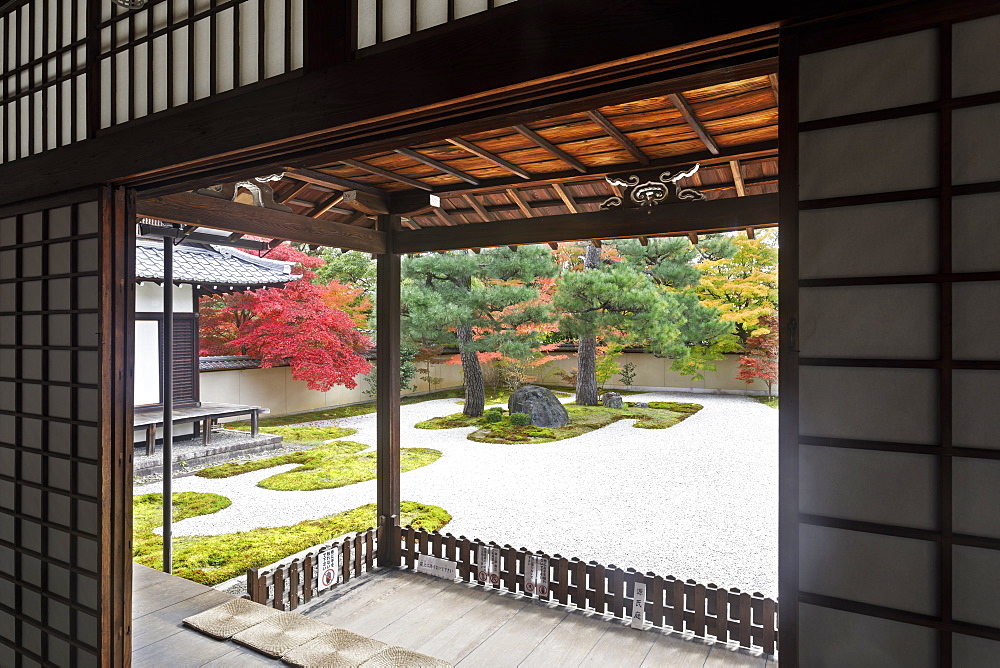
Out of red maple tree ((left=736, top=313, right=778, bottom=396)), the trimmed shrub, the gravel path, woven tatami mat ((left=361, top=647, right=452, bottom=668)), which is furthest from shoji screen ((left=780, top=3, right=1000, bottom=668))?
red maple tree ((left=736, top=313, right=778, bottom=396))

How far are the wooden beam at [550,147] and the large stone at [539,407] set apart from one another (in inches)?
299

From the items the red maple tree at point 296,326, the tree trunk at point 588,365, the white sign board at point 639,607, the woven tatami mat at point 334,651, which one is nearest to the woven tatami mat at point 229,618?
the woven tatami mat at point 334,651

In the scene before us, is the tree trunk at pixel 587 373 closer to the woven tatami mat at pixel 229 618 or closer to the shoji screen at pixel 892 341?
the woven tatami mat at pixel 229 618

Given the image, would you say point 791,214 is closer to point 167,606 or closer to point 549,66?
point 549,66

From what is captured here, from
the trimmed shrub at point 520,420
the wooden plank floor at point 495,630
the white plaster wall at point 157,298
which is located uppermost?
the white plaster wall at point 157,298

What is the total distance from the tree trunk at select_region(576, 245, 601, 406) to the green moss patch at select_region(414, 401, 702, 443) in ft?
1.00

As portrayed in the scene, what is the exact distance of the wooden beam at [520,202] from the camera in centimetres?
396

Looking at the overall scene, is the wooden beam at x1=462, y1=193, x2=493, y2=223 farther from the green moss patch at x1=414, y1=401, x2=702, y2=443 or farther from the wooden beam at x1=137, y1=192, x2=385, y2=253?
the green moss patch at x1=414, y1=401, x2=702, y2=443

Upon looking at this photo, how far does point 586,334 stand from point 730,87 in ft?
25.7

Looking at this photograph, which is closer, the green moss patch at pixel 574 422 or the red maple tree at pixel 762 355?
the green moss patch at pixel 574 422

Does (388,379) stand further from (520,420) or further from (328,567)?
(520,420)

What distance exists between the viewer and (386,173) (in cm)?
351

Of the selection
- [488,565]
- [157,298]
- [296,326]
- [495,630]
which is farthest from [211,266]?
[495,630]

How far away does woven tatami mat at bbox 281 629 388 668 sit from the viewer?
2.54 metres
